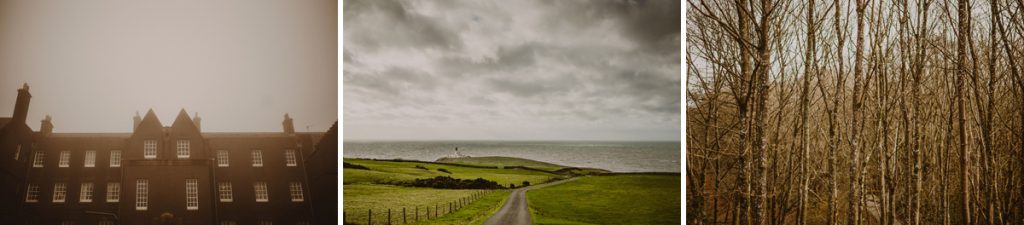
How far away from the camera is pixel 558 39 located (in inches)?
174

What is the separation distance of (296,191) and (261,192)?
0.27 meters

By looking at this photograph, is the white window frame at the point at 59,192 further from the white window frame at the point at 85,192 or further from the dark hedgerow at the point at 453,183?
the dark hedgerow at the point at 453,183

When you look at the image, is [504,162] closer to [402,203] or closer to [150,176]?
[402,203]

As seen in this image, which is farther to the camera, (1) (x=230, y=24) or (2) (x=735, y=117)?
(2) (x=735, y=117)

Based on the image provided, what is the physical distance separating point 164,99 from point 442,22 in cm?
229

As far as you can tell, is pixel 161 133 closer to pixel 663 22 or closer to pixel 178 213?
pixel 178 213

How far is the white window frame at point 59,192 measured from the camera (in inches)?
146

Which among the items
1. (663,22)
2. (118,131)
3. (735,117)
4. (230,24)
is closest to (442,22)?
(230,24)

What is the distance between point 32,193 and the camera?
3695mm

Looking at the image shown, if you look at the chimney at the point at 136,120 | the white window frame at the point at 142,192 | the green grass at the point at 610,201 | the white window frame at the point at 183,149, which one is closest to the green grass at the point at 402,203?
the green grass at the point at 610,201

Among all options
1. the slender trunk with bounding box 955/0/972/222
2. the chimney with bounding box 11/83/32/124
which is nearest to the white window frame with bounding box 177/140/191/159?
the chimney with bounding box 11/83/32/124

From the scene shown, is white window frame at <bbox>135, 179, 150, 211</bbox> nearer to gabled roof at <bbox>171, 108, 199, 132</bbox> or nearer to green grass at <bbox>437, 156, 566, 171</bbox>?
gabled roof at <bbox>171, 108, 199, 132</bbox>

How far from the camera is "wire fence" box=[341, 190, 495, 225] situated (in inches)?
157

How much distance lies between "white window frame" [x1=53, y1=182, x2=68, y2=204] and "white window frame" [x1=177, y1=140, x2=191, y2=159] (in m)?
0.84
